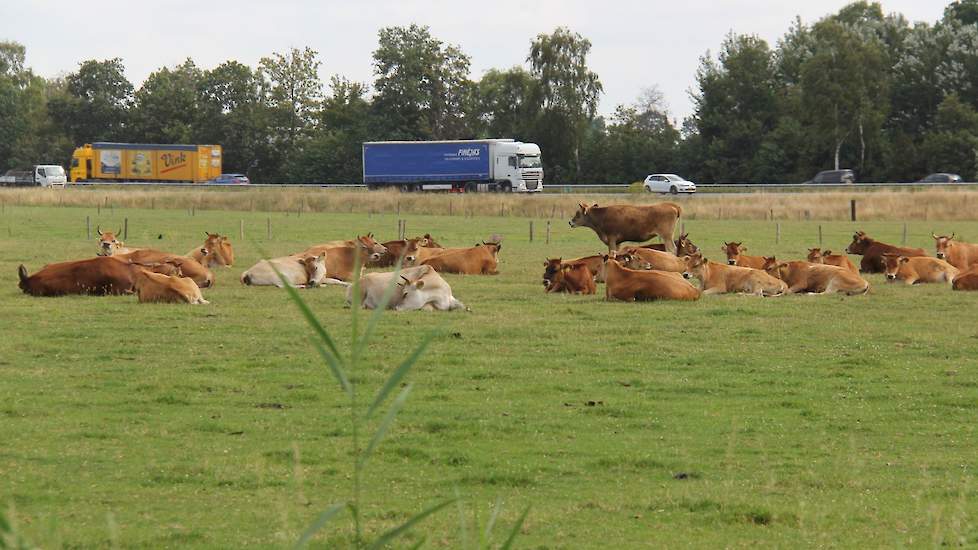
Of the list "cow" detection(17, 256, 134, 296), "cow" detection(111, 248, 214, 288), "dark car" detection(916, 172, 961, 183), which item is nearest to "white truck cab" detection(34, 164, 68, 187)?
"dark car" detection(916, 172, 961, 183)

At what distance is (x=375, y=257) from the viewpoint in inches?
940

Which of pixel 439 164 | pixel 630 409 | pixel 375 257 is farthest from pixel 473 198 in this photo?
pixel 630 409

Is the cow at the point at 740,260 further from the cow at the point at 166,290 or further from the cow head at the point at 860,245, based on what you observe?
the cow at the point at 166,290

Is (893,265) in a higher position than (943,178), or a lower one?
lower

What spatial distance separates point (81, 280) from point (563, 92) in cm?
7873

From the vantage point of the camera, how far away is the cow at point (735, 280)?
21328mm

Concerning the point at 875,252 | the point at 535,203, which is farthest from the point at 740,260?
the point at 535,203

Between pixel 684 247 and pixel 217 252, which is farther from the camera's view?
pixel 217 252

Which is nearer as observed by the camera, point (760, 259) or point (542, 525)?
point (542, 525)

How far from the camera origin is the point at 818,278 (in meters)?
21.7

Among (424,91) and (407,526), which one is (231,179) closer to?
(424,91)

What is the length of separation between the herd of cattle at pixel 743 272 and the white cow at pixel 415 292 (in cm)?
268

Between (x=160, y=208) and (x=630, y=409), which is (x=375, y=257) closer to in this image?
(x=630, y=409)

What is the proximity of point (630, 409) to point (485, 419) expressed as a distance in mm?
1321
